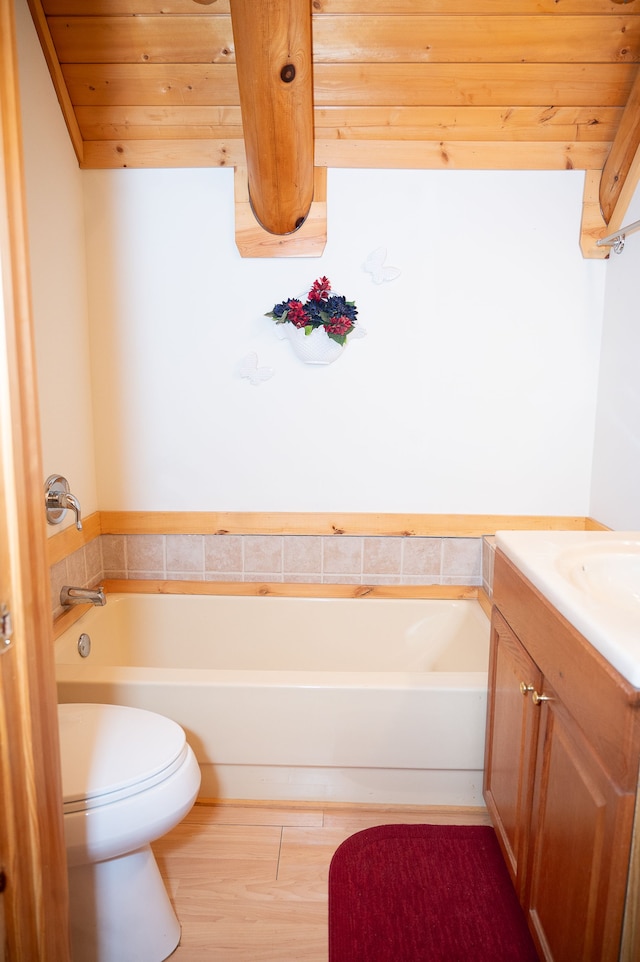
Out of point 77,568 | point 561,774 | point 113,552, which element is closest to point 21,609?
point 561,774

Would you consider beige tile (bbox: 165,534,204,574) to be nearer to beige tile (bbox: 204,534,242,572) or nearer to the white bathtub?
beige tile (bbox: 204,534,242,572)

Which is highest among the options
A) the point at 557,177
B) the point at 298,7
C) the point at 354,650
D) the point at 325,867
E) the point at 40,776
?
the point at 298,7

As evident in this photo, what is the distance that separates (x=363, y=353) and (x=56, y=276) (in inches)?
44.8

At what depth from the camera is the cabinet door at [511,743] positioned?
1.43 m

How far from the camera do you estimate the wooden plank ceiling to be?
2000 millimetres

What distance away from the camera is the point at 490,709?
1848 mm

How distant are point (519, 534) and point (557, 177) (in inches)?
58.5

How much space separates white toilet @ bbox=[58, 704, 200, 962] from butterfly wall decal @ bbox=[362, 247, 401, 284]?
1.73m

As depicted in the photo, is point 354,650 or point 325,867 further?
point 354,650

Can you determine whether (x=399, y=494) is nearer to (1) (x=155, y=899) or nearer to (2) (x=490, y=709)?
(2) (x=490, y=709)

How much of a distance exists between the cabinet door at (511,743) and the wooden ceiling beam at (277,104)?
5.10ft

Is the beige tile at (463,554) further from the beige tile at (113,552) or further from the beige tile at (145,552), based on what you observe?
the beige tile at (113,552)

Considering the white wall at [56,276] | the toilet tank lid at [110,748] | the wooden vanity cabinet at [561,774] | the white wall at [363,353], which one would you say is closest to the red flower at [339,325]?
the white wall at [363,353]

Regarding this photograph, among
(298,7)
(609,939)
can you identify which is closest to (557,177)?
(298,7)
